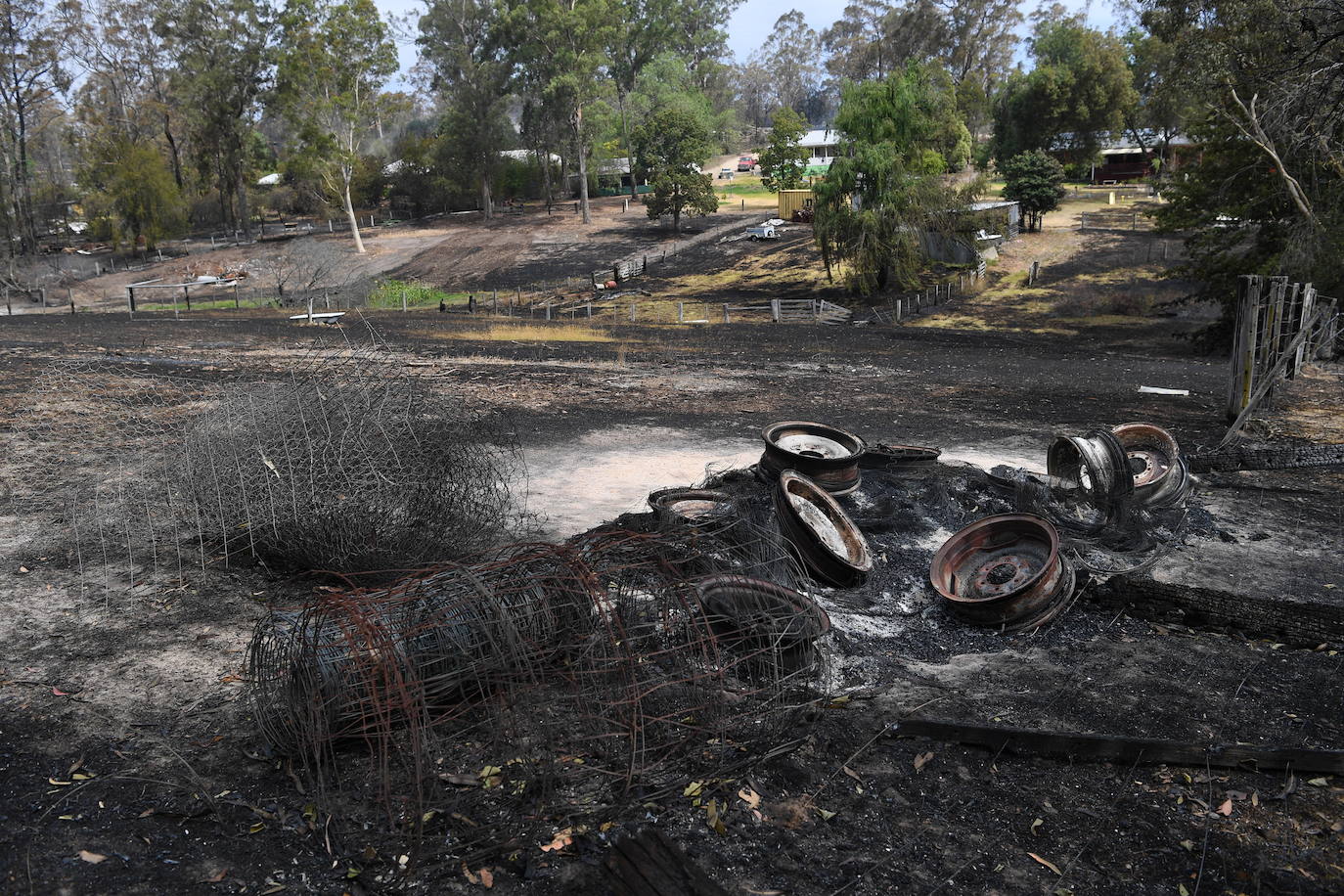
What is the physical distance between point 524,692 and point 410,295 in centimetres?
3822

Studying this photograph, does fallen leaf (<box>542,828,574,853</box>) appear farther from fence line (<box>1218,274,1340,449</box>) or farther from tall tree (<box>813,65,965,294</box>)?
tall tree (<box>813,65,965,294</box>)

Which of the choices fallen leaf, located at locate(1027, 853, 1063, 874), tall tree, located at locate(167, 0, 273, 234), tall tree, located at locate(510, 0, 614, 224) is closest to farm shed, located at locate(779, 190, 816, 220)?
tall tree, located at locate(510, 0, 614, 224)

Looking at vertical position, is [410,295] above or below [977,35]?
below

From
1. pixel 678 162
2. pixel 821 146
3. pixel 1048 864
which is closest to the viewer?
pixel 1048 864

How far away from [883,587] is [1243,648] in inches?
120

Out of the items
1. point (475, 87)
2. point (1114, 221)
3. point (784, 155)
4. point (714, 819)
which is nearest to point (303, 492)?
point (714, 819)

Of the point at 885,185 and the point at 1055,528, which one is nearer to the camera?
the point at 1055,528

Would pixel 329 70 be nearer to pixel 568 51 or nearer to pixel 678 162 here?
pixel 568 51

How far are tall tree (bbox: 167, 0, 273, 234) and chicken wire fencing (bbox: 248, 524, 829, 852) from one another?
5623 cm

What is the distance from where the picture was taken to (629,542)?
725 cm

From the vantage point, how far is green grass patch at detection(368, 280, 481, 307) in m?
Answer: 38.7

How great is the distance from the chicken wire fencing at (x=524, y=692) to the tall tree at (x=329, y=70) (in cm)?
4707

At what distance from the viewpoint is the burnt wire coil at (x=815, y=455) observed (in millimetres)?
10867

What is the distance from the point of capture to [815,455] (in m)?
11.0
